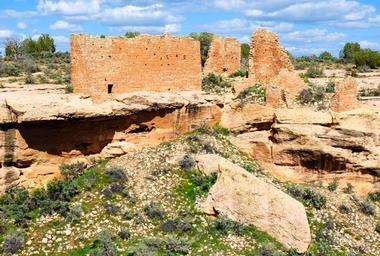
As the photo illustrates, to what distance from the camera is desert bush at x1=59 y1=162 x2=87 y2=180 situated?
1730 cm

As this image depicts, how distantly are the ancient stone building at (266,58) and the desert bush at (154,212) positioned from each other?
25.0ft

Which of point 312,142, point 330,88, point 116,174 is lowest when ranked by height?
point 116,174

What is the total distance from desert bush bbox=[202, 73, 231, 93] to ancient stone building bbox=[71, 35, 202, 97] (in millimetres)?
866

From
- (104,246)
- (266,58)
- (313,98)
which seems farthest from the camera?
(266,58)

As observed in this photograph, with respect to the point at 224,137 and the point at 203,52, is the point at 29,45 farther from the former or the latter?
the point at 224,137

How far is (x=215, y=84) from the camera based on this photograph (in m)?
21.3

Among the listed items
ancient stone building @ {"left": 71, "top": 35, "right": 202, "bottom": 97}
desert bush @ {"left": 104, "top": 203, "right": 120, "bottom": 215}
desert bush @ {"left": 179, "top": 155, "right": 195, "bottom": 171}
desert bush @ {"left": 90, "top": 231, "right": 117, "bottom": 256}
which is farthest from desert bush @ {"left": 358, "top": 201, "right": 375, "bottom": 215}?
desert bush @ {"left": 90, "top": 231, "right": 117, "bottom": 256}

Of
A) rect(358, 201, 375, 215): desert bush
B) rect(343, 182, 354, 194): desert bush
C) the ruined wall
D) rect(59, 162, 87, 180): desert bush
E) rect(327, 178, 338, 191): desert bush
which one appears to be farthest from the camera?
rect(343, 182, 354, 194): desert bush

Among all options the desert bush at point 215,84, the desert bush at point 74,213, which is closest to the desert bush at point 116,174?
the desert bush at point 74,213

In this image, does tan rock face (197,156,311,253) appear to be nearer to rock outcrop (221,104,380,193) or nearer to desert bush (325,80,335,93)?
rock outcrop (221,104,380,193)

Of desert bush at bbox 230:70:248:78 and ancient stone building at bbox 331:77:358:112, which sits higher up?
desert bush at bbox 230:70:248:78

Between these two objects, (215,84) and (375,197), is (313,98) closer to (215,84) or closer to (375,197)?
(215,84)

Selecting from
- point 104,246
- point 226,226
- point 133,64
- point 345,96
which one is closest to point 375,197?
point 345,96

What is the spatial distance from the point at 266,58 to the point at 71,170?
860 centimetres
